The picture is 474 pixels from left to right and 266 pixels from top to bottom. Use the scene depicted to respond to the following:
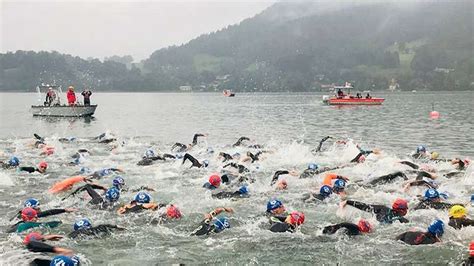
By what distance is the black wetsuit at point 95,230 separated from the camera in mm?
14078

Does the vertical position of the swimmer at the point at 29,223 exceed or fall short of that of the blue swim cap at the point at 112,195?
it falls short

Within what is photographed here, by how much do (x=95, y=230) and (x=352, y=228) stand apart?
7472 mm

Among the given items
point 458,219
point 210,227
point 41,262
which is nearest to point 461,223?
point 458,219

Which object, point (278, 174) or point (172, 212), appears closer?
point (172, 212)

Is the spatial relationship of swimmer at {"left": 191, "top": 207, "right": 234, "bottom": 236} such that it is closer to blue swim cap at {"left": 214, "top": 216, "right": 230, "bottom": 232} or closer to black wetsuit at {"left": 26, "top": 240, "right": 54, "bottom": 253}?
blue swim cap at {"left": 214, "top": 216, "right": 230, "bottom": 232}

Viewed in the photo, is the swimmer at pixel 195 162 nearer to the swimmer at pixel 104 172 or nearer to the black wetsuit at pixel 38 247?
the swimmer at pixel 104 172

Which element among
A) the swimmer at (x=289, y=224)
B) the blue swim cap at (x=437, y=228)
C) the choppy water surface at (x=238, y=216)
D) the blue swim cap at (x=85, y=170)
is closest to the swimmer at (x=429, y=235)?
the blue swim cap at (x=437, y=228)

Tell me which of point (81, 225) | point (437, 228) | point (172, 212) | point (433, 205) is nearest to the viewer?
point (437, 228)

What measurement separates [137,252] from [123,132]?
4006cm

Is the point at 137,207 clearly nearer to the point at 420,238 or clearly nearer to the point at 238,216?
the point at 238,216

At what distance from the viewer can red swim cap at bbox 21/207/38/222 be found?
597 inches

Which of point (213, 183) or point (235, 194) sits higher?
point (213, 183)

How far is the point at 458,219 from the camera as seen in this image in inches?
550

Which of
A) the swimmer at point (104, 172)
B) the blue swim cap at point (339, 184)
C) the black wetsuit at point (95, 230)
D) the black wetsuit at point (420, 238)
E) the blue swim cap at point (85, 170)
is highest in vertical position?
the blue swim cap at point (339, 184)
